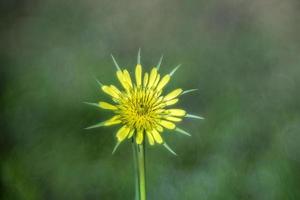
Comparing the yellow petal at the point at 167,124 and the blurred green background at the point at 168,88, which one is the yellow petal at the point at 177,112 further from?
the blurred green background at the point at 168,88

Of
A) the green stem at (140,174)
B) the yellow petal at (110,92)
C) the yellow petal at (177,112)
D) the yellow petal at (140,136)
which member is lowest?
the green stem at (140,174)

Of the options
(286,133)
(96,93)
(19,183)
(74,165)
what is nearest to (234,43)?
(286,133)

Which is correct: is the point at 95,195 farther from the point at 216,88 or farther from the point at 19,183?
the point at 216,88

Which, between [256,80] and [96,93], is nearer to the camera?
[96,93]

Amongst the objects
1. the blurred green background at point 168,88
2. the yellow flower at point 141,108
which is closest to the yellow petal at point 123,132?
the yellow flower at point 141,108

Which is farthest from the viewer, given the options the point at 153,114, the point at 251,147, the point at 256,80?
the point at 256,80

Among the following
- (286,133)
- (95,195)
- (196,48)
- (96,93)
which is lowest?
(95,195)

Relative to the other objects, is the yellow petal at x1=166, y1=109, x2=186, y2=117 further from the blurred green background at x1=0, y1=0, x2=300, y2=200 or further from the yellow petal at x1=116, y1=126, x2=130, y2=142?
the blurred green background at x1=0, y1=0, x2=300, y2=200

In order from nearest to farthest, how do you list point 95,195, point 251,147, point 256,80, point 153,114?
point 153,114, point 95,195, point 251,147, point 256,80

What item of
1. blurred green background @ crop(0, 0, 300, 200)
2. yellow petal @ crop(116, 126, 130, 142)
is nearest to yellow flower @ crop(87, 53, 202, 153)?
yellow petal @ crop(116, 126, 130, 142)
